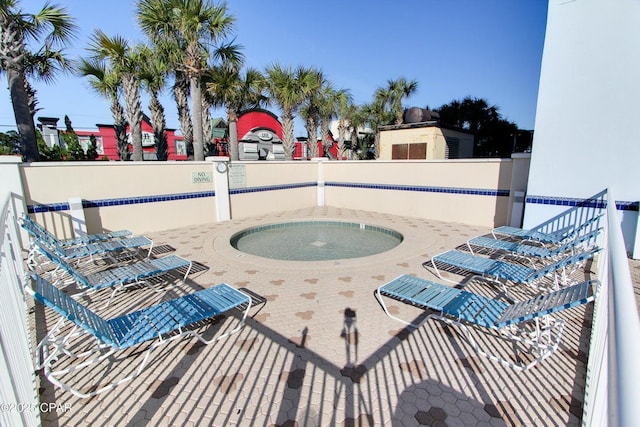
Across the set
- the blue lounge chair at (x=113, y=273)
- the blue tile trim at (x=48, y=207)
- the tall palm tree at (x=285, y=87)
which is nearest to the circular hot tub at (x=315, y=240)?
the blue lounge chair at (x=113, y=273)

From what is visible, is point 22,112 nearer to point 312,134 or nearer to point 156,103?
point 156,103

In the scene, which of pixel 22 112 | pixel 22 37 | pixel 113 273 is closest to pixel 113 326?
pixel 113 273

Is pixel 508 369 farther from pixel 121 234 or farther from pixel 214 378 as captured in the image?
pixel 121 234

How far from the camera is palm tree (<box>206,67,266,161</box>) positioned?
39.6 ft

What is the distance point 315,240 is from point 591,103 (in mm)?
7021

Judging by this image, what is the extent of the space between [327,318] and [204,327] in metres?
1.58

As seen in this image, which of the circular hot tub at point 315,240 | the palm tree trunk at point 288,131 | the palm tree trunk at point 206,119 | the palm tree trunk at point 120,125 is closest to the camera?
the circular hot tub at point 315,240

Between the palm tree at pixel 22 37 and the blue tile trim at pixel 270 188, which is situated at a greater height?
the palm tree at pixel 22 37

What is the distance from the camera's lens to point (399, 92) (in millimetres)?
23438

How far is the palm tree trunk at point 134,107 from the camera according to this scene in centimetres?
1287

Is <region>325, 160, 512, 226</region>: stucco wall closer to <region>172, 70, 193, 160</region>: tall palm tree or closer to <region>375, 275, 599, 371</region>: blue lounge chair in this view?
<region>375, 275, 599, 371</region>: blue lounge chair

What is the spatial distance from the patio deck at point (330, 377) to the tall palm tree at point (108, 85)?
12376mm

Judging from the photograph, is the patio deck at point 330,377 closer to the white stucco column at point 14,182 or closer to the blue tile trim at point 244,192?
the white stucco column at point 14,182

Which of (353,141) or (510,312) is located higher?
(353,141)
